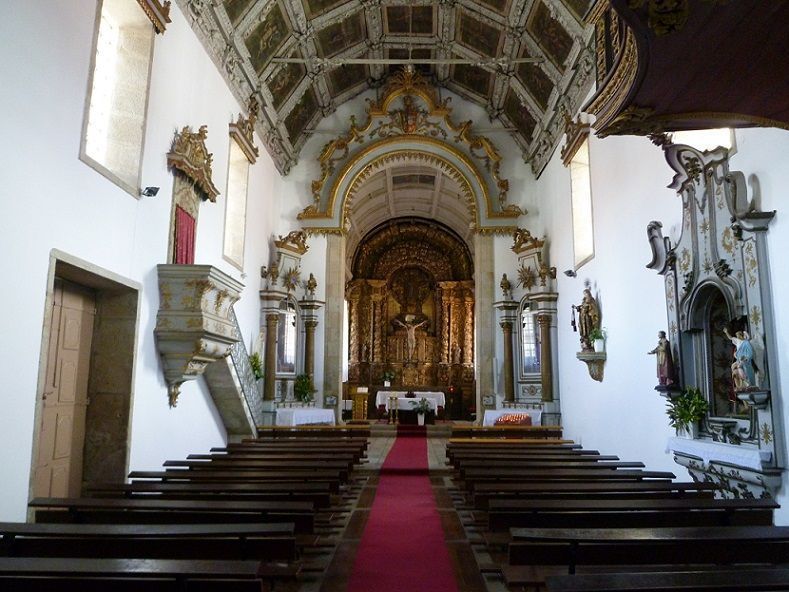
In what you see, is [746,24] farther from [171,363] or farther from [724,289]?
[171,363]

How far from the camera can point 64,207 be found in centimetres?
620

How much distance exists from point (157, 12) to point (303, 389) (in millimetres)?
9711

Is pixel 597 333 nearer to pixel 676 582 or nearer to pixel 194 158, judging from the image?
pixel 194 158

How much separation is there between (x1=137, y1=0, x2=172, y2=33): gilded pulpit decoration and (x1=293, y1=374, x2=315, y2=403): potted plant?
9.36 metres

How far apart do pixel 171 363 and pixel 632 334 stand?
275 inches

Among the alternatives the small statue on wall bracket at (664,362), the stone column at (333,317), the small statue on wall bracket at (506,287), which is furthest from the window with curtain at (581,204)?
the stone column at (333,317)

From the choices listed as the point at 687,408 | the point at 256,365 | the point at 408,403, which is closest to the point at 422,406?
the point at 408,403

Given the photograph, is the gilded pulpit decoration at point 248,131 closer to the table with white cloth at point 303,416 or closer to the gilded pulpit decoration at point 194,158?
the gilded pulpit decoration at point 194,158

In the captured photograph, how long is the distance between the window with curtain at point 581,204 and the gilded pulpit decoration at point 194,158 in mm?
7396

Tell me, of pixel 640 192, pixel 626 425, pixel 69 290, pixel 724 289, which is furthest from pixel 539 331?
pixel 69 290

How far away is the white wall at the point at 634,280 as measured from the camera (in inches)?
234

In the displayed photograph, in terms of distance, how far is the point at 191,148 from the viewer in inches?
368

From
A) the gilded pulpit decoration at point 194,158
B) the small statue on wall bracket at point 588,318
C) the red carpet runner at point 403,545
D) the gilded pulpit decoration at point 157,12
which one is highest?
the gilded pulpit decoration at point 157,12

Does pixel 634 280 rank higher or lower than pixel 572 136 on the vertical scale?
lower
